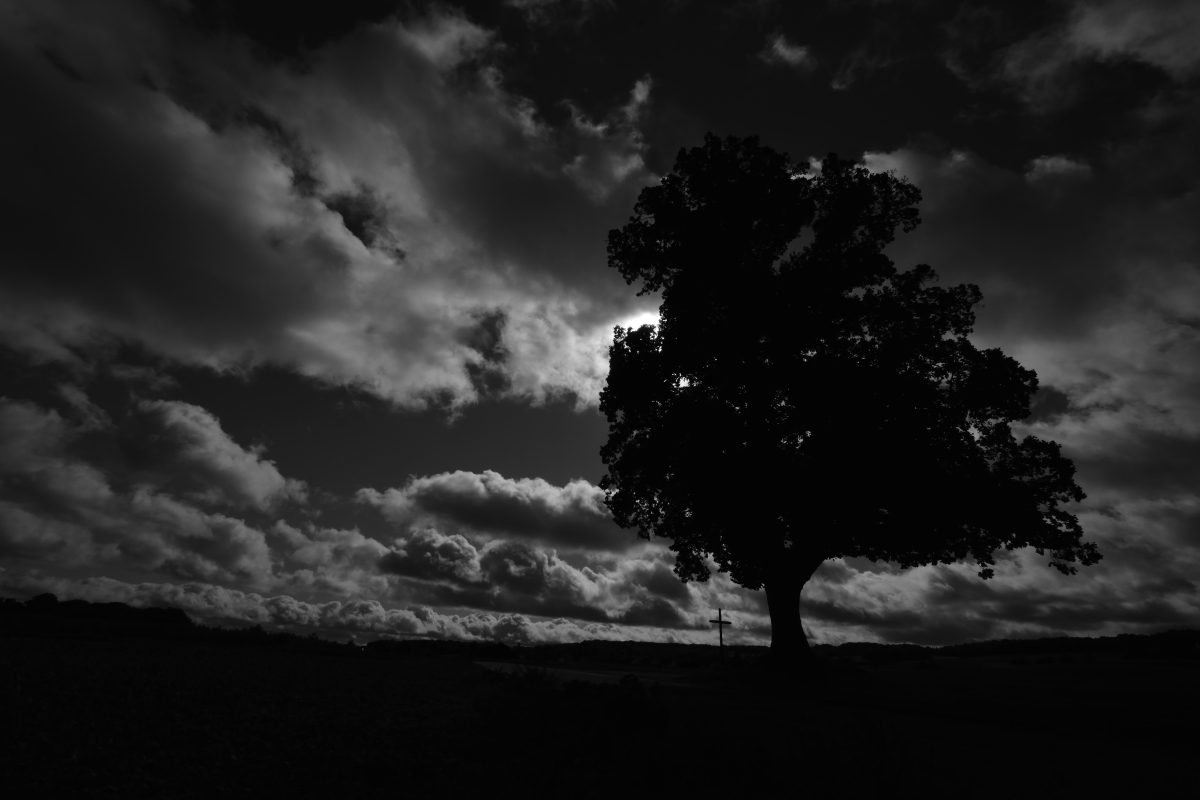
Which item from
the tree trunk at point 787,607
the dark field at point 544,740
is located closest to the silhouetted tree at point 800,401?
the tree trunk at point 787,607

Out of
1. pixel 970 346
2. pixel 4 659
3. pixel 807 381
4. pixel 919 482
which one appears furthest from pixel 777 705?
pixel 4 659

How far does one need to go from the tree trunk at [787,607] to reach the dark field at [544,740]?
18.4ft

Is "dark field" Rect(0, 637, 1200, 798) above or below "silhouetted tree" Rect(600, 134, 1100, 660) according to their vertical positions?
below

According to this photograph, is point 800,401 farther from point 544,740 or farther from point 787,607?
point 544,740

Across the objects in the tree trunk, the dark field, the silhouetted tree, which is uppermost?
the silhouetted tree

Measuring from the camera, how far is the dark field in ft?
25.1

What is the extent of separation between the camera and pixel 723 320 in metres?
24.3

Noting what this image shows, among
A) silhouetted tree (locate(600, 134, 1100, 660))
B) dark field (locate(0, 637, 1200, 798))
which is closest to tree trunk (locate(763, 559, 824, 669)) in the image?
silhouetted tree (locate(600, 134, 1100, 660))

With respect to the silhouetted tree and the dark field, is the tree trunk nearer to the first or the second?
the silhouetted tree

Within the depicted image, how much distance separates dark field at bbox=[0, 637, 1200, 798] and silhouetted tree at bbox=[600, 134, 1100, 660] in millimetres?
5953

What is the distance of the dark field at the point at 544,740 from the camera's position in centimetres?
764

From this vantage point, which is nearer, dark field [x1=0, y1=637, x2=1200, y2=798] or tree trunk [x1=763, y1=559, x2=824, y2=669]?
dark field [x1=0, y1=637, x2=1200, y2=798]

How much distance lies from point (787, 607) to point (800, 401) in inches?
312

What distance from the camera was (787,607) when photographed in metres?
24.0
